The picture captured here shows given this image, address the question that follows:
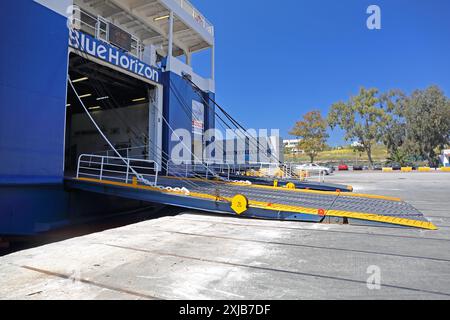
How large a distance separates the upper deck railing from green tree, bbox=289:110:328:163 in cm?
2644

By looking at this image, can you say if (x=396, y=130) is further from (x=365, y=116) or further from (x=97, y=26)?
(x=97, y=26)

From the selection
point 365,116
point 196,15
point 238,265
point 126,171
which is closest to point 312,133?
point 365,116

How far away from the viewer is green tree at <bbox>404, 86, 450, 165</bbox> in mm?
40844

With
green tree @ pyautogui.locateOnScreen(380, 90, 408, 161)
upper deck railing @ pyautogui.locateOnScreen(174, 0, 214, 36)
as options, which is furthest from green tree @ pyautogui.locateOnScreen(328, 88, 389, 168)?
upper deck railing @ pyautogui.locateOnScreen(174, 0, 214, 36)

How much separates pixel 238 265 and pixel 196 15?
13.2 m

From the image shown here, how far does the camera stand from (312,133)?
38438 mm

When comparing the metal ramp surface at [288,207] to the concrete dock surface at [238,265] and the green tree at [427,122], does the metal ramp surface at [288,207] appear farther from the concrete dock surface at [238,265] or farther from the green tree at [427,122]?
the green tree at [427,122]

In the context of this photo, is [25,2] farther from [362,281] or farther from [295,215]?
[362,281]

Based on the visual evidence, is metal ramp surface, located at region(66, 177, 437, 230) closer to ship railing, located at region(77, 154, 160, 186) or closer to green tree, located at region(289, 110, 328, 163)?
ship railing, located at region(77, 154, 160, 186)

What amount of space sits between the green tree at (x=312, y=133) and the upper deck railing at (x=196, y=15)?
2644 cm

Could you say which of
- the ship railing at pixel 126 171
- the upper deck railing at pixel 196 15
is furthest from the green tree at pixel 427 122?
the ship railing at pixel 126 171

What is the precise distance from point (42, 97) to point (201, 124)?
7594 mm
